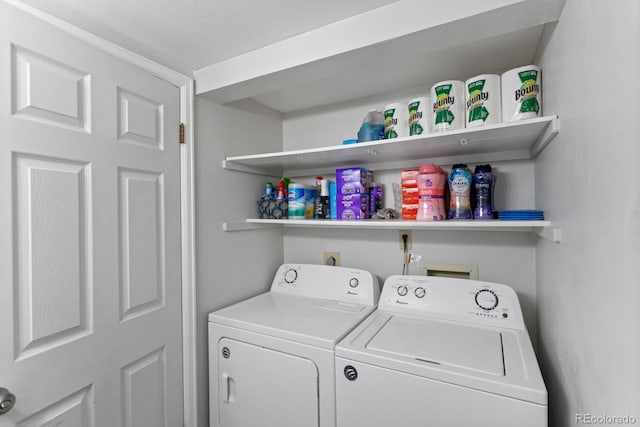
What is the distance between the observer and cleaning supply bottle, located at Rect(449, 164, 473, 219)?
1430 mm

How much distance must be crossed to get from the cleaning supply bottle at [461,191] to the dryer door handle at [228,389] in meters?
1.34

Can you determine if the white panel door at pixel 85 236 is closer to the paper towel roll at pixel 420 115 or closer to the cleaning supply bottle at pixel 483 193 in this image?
the paper towel roll at pixel 420 115

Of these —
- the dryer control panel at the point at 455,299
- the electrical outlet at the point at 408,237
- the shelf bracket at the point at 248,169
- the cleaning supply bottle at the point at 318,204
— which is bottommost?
the dryer control panel at the point at 455,299

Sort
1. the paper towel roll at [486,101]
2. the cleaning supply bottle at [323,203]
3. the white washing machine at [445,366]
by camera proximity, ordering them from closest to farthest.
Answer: the white washing machine at [445,366] < the paper towel roll at [486,101] < the cleaning supply bottle at [323,203]

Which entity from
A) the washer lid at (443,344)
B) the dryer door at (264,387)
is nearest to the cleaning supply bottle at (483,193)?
the washer lid at (443,344)

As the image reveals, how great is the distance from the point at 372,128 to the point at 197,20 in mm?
925

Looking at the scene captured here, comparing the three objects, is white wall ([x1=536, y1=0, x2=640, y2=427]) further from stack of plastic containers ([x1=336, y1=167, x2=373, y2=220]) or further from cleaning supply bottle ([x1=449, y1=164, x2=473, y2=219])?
stack of plastic containers ([x1=336, y1=167, x2=373, y2=220])

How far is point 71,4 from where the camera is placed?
1.08 metres

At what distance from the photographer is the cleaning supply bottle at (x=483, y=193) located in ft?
4.61

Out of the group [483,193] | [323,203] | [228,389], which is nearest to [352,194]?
[323,203]

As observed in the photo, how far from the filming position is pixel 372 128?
5.38ft

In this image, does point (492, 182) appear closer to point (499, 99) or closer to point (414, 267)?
point (499, 99)

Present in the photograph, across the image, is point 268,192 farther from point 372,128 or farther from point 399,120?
point 399,120

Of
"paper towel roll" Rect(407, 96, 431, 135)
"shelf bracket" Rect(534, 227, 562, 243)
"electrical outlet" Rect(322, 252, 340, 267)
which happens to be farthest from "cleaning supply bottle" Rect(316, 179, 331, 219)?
"shelf bracket" Rect(534, 227, 562, 243)
